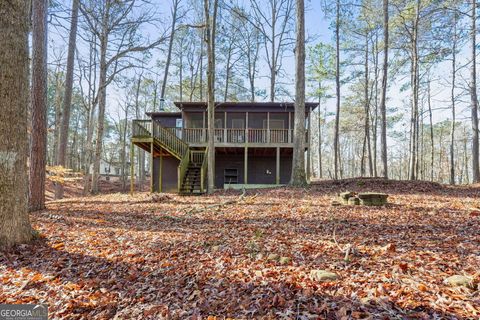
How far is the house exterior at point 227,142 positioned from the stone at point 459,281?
1051cm

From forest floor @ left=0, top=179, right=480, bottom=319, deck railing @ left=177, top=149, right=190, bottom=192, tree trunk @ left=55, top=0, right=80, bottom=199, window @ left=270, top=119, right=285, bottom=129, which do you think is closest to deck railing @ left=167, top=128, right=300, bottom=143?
window @ left=270, top=119, right=285, bottom=129

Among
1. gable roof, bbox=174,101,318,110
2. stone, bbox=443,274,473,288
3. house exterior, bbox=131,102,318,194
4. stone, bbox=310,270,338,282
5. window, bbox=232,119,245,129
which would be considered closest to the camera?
stone, bbox=443,274,473,288

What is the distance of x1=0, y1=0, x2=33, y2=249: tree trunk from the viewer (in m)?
3.52

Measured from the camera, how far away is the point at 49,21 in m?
7.36

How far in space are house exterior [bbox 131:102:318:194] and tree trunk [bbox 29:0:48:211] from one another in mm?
5013


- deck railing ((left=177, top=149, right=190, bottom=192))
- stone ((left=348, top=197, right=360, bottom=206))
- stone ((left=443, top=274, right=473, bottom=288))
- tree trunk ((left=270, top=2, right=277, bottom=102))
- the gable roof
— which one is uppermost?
tree trunk ((left=270, top=2, right=277, bottom=102))

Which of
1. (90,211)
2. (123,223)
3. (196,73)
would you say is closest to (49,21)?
(90,211)

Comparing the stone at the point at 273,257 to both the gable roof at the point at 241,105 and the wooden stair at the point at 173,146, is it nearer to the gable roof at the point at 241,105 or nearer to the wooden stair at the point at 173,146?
the wooden stair at the point at 173,146

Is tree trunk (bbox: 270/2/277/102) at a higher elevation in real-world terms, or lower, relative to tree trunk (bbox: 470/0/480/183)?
higher

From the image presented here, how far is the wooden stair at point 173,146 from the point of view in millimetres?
12047

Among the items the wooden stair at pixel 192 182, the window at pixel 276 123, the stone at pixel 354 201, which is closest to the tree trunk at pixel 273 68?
the window at pixel 276 123

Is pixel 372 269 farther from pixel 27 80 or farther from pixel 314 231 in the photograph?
pixel 27 80

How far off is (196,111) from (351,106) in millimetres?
16920

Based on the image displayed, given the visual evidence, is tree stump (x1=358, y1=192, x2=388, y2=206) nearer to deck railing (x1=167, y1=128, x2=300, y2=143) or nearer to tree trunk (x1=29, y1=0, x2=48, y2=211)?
deck railing (x1=167, y1=128, x2=300, y2=143)
